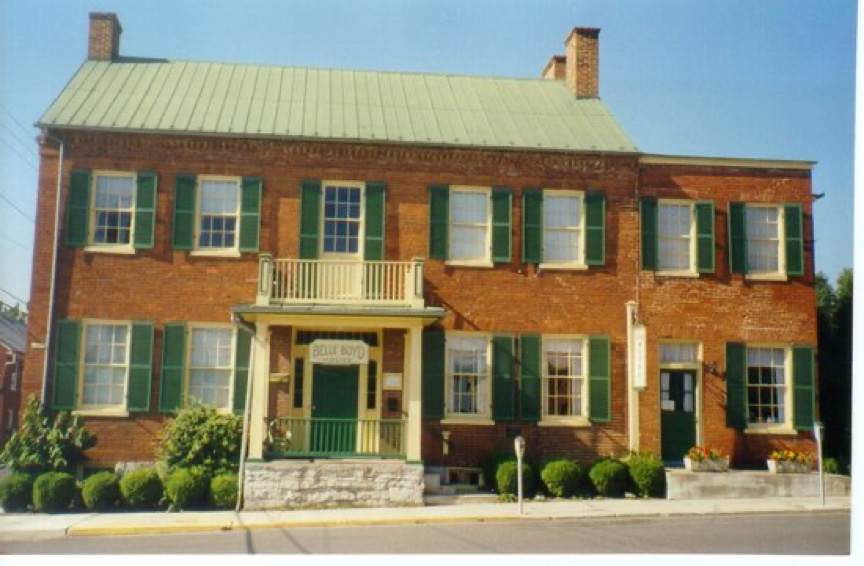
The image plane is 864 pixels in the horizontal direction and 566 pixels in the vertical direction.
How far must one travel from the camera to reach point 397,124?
704 inches

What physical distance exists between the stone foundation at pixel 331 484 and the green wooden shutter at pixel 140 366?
290cm

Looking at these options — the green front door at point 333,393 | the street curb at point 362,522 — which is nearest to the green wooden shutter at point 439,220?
the green front door at point 333,393

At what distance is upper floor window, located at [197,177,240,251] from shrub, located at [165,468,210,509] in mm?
4530

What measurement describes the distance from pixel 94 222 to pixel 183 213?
66.7 inches

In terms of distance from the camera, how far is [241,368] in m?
16.5

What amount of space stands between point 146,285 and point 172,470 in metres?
3.68

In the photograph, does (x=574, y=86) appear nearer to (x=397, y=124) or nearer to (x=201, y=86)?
(x=397, y=124)

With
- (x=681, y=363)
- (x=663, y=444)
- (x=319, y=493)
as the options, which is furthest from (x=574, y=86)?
(x=319, y=493)

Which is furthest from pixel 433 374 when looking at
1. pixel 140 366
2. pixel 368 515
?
pixel 140 366

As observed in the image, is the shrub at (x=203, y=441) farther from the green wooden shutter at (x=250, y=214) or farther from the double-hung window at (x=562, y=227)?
the double-hung window at (x=562, y=227)

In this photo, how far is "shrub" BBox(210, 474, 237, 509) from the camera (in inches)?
576

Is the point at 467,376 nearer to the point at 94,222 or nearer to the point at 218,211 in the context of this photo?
the point at 218,211

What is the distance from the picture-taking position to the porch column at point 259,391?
49.4 feet

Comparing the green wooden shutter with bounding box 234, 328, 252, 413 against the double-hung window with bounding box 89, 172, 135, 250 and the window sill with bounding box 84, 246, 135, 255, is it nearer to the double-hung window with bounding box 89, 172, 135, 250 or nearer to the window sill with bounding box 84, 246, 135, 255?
the window sill with bounding box 84, 246, 135, 255
